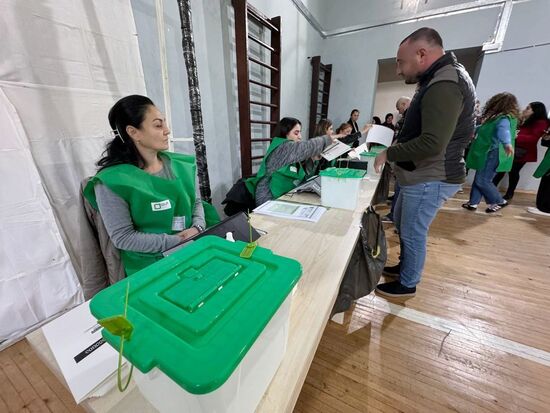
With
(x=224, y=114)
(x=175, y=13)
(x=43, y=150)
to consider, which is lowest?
(x=43, y=150)

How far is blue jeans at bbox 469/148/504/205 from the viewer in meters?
2.73

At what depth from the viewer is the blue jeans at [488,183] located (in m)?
2.73

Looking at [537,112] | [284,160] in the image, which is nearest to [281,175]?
[284,160]

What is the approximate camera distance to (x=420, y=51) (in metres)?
1.18

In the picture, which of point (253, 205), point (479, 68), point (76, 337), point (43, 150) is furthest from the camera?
point (479, 68)

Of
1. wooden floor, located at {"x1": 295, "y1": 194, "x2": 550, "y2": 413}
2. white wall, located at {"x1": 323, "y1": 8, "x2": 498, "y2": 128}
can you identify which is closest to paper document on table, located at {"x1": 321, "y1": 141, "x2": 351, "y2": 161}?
wooden floor, located at {"x1": 295, "y1": 194, "x2": 550, "y2": 413}

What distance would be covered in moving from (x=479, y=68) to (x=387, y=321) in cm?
460

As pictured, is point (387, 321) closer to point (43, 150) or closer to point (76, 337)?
point (76, 337)

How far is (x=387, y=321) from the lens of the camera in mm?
1373

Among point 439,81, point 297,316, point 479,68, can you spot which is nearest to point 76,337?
point 297,316

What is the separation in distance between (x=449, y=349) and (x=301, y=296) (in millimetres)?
1156

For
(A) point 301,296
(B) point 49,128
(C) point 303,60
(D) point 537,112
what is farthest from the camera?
(C) point 303,60

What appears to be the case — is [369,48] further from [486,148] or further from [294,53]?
[486,148]

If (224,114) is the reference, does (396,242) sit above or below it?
below
